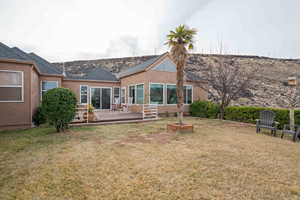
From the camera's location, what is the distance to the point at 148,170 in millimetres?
3373

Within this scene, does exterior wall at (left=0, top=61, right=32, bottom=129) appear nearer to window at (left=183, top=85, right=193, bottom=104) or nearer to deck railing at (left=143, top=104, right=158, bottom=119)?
deck railing at (left=143, top=104, right=158, bottom=119)

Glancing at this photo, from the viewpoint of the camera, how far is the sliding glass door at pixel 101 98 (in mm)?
15000

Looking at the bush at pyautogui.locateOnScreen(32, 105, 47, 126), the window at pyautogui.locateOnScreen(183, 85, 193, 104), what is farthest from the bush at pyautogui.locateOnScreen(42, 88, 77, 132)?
the window at pyautogui.locateOnScreen(183, 85, 193, 104)

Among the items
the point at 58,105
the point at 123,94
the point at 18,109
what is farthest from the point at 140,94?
the point at 18,109

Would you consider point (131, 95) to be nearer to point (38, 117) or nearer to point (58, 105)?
point (38, 117)

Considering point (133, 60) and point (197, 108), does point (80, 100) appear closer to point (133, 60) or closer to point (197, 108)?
point (197, 108)

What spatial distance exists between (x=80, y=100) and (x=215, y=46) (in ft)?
45.6

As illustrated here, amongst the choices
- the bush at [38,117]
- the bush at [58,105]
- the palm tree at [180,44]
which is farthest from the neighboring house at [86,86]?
the palm tree at [180,44]

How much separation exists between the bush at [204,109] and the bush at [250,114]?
94 cm

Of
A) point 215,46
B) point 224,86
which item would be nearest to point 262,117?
point 224,86

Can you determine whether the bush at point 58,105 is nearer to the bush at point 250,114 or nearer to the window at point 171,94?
the window at point 171,94

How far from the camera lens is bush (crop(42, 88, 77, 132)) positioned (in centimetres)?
657

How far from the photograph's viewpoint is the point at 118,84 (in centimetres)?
1606

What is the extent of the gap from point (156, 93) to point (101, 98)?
6.36 meters
